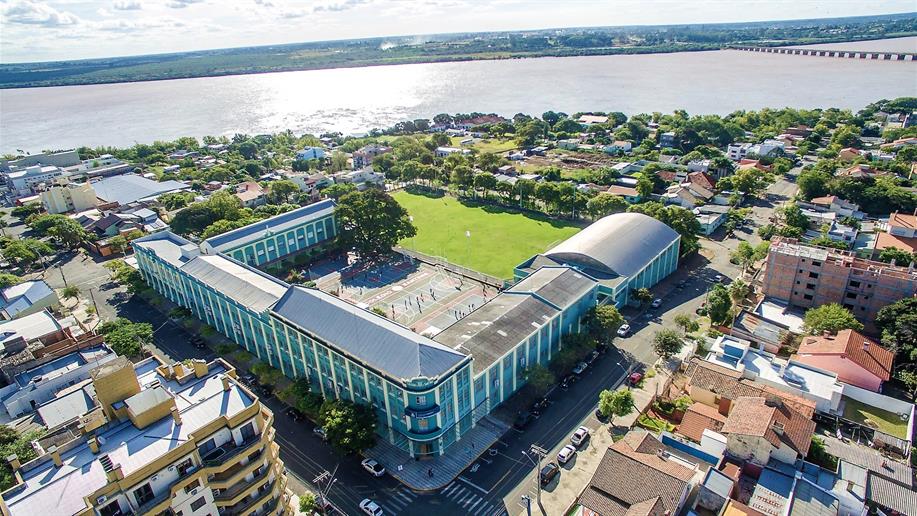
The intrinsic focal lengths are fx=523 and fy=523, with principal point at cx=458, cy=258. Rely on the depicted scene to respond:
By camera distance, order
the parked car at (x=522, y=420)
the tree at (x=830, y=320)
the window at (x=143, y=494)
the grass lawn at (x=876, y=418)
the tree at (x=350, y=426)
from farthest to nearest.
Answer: the tree at (x=830, y=320) < the parked car at (x=522, y=420) < the grass lawn at (x=876, y=418) < the tree at (x=350, y=426) < the window at (x=143, y=494)

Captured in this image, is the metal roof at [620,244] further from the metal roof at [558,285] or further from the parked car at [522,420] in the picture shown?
the parked car at [522,420]

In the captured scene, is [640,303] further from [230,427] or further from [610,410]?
[230,427]

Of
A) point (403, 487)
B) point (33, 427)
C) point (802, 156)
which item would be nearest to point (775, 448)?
point (403, 487)

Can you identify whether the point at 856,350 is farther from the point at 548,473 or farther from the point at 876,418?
the point at 548,473

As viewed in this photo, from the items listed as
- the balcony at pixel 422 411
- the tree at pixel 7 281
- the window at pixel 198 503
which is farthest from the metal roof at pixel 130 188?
the window at pixel 198 503

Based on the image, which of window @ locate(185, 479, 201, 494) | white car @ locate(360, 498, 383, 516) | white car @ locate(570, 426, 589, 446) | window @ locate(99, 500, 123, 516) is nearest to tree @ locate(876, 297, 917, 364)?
white car @ locate(570, 426, 589, 446)

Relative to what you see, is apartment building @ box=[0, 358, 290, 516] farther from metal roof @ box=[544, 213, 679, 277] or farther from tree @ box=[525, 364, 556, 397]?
metal roof @ box=[544, 213, 679, 277]
